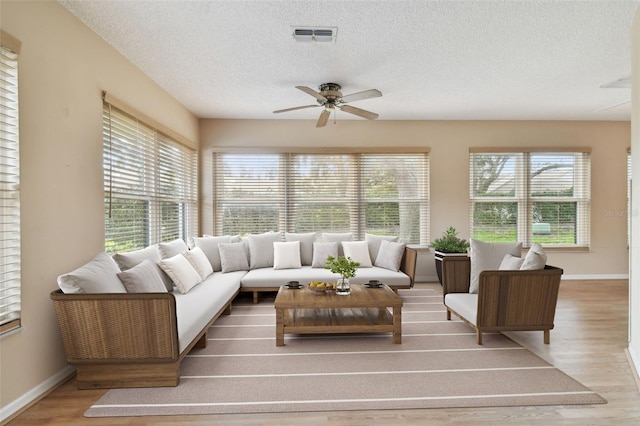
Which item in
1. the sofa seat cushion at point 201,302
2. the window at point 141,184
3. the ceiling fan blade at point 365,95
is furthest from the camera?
the ceiling fan blade at point 365,95

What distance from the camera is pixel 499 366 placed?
2764 millimetres

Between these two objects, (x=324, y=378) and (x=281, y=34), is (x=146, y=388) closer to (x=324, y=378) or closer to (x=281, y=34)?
(x=324, y=378)

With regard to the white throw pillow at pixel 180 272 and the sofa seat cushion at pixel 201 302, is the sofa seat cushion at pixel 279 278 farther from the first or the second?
the white throw pillow at pixel 180 272

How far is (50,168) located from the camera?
99.9 inches

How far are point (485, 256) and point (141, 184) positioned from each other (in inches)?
150

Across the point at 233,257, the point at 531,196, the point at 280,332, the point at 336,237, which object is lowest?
the point at 280,332

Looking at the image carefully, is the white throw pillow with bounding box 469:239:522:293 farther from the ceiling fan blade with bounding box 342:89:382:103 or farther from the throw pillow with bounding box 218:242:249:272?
the throw pillow with bounding box 218:242:249:272

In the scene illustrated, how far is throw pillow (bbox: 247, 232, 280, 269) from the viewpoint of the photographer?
5.20 meters

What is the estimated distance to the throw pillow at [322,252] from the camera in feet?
17.1

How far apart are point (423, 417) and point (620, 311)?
3647mm

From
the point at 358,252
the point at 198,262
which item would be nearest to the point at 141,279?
the point at 198,262

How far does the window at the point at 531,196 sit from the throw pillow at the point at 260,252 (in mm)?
3514

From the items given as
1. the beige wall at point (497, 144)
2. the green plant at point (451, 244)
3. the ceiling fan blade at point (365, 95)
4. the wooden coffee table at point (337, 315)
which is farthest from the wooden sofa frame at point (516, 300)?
the beige wall at point (497, 144)

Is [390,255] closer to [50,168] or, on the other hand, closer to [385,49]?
[385,49]
